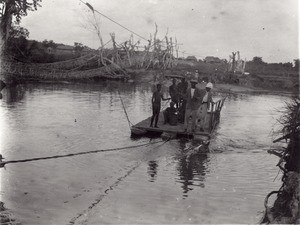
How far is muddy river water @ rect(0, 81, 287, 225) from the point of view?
622cm

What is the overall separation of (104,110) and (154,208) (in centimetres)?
1515

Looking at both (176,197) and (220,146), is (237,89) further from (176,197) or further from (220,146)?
(176,197)

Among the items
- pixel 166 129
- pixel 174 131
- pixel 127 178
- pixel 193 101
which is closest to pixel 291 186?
pixel 127 178

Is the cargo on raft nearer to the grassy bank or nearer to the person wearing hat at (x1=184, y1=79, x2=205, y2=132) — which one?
the person wearing hat at (x1=184, y1=79, x2=205, y2=132)

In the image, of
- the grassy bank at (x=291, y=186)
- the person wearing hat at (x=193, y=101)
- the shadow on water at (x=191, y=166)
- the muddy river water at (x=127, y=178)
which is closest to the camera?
the grassy bank at (x=291, y=186)

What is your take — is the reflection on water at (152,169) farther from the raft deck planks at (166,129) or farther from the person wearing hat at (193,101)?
the person wearing hat at (193,101)

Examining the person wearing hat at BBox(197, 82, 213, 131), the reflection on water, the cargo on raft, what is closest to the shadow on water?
the cargo on raft

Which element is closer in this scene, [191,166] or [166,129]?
[191,166]

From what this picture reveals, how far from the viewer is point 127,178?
826cm

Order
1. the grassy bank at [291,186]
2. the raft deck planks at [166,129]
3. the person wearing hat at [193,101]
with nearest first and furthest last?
the grassy bank at [291,186] → the person wearing hat at [193,101] → the raft deck planks at [166,129]

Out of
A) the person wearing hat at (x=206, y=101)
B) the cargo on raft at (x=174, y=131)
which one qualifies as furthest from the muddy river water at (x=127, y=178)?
the person wearing hat at (x=206, y=101)

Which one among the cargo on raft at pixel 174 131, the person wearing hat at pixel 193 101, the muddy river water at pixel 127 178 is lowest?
the muddy river water at pixel 127 178

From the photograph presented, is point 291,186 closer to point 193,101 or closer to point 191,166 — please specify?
point 191,166

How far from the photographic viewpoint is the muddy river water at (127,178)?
20.4ft
